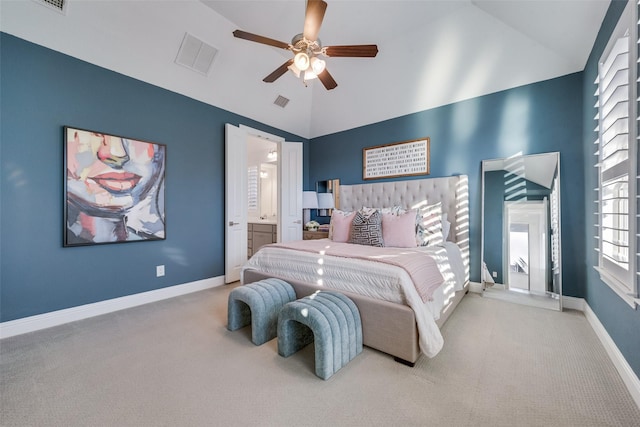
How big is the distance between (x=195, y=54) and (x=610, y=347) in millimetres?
4899

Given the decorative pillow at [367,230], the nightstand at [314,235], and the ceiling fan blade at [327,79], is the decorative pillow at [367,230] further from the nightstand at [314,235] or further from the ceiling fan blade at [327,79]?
the ceiling fan blade at [327,79]

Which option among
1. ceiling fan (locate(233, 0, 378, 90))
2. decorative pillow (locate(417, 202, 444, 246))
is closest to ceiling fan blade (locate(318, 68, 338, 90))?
ceiling fan (locate(233, 0, 378, 90))

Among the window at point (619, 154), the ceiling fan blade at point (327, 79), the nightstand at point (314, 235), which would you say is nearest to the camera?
the window at point (619, 154)

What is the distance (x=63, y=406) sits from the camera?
1440mm

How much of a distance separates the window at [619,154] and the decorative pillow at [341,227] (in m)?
2.26

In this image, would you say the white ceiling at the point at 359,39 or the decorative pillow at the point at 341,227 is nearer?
the white ceiling at the point at 359,39

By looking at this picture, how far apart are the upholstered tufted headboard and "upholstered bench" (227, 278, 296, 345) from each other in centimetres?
243

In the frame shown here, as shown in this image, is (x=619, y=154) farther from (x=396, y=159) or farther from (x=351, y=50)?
(x=396, y=159)

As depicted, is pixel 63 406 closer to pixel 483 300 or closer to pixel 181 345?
pixel 181 345

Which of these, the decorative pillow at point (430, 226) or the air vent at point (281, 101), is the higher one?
the air vent at point (281, 101)

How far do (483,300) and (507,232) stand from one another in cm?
91

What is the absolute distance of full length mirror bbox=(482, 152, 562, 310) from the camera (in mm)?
2928

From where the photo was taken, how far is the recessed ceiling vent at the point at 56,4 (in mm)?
2225

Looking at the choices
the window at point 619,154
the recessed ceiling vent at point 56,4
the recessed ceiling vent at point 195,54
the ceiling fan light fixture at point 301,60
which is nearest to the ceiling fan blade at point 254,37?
the ceiling fan light fixture at point 301,60
